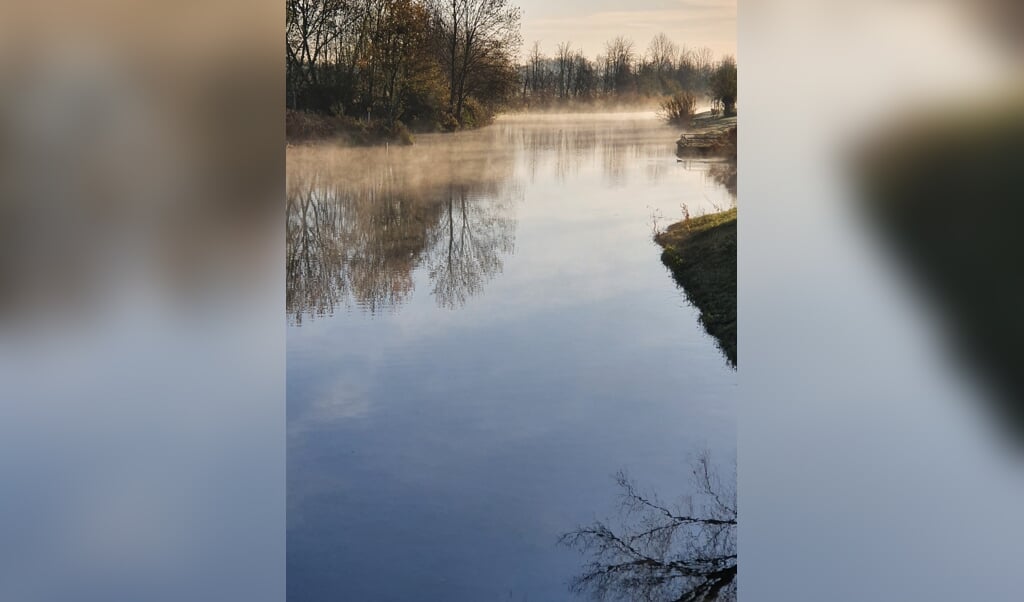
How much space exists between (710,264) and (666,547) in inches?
43.6

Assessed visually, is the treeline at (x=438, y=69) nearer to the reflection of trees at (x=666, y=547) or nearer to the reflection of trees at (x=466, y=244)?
the reflection of trees at (x=466, y=244)

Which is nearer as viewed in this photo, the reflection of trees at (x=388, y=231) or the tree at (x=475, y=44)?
the reflection of trees at (x=388, y=231)

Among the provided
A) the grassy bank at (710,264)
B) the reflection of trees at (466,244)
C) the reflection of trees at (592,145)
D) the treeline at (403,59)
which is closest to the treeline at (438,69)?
the treeline at (403,59)

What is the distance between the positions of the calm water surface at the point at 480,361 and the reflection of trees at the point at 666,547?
0.06m

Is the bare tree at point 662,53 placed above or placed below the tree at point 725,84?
above

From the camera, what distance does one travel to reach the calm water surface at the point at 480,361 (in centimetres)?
404

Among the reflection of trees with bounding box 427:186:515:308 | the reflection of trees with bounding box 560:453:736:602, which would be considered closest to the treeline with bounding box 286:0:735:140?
the reflection of trees with bounding box 427:186:515:308

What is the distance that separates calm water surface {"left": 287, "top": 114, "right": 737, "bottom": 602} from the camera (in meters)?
4.04

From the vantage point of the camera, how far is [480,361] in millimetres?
4145

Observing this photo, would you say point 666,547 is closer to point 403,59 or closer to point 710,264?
point 710,264

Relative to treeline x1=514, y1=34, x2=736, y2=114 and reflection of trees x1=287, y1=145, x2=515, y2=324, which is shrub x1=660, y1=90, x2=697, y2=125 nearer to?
treeline x1=514, y1=34, x2=736, y2=114

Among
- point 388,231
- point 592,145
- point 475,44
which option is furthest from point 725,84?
point 388,231

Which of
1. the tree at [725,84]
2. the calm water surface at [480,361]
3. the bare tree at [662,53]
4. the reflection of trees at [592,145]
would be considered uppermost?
the bare tree at [662,53]

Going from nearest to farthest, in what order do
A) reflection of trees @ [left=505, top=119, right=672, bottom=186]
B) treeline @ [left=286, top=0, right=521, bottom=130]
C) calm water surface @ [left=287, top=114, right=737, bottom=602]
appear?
1. calm water surface @ [left=287, top=114, right=737, bottom=602]
2. treeline @ [left=286, top=0, right=521, bottom=130]
3. reflection of trees @ [left=505, top=119, right=672, bottom=186]
